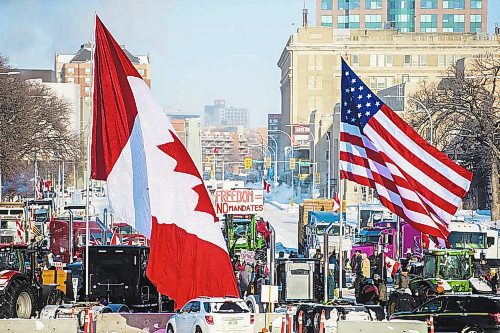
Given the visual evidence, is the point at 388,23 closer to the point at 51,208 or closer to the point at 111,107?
the point at 51,208

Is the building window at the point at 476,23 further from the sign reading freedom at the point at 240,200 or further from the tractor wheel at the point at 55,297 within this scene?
the tractor wheel at the point at 55,297

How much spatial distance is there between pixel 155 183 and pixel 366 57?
5909 inches

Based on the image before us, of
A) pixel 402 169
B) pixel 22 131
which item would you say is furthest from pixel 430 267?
pixel 22 131

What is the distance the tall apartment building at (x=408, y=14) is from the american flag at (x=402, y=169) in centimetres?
16701

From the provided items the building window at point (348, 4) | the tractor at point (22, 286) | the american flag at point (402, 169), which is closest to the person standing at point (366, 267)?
the tractor at point (22, 286)

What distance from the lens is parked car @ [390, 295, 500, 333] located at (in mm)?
24453

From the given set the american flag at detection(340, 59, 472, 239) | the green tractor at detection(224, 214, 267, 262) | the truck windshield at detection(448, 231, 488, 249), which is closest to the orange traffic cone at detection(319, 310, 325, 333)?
the american flag at detection(340, 59, 472, 239)

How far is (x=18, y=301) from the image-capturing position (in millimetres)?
26453

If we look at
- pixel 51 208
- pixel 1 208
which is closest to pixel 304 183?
pixel 51 208

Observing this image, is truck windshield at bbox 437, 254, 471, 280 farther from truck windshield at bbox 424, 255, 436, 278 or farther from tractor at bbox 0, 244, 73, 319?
tractor at bbox 0, 244, 73, 319

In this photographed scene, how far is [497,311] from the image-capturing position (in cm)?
2447

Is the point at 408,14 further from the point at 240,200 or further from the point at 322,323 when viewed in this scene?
the point at 322,323

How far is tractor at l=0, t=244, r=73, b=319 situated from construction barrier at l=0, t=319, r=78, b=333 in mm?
4541

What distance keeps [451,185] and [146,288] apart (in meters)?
8.32
